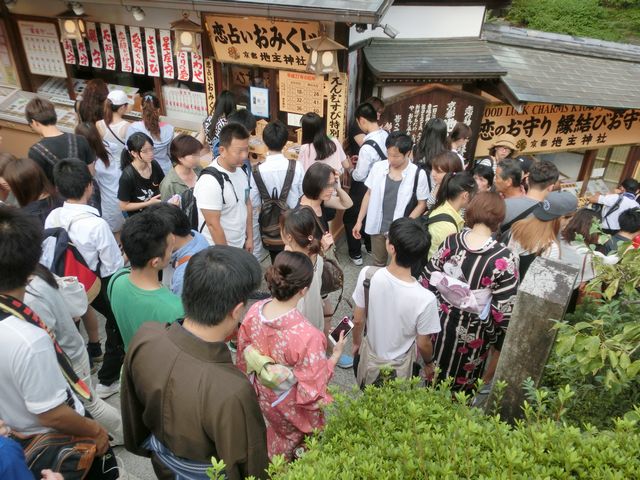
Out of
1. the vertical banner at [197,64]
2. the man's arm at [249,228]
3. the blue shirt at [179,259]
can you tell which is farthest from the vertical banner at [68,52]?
the blue shirt at [179,259]

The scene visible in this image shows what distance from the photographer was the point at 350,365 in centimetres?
561

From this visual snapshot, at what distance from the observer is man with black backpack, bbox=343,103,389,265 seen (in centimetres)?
682

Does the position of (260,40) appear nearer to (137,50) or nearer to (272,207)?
(137,50)

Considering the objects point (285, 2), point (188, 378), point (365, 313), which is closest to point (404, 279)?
point (365, 313)

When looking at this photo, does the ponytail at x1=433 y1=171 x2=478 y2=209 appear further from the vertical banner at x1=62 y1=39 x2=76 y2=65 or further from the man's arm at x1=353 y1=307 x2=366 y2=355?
the vertical banner at x1=62 y1=39 x2=76 y2=65

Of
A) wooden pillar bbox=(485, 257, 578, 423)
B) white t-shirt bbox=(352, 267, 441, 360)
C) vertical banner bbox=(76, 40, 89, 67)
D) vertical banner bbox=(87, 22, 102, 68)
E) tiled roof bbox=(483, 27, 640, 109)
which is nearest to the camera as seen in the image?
wooden pillar bbox=(485, 257, 578, 423)

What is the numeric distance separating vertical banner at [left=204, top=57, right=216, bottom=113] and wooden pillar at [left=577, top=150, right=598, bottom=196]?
27.5 feet

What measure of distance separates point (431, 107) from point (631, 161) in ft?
18.2

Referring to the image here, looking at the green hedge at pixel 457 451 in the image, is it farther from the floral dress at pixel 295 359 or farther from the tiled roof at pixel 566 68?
the tiled roof at pixel 566 68

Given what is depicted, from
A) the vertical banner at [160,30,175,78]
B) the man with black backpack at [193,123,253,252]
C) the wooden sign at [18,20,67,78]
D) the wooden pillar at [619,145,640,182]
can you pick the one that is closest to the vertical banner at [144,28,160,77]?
the vertical banner at [160,30,175,78]

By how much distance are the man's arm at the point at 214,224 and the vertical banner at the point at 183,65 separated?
16.5 feet

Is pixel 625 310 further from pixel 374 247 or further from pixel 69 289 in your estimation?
pixel 69 289

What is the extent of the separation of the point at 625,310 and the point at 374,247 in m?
3.60

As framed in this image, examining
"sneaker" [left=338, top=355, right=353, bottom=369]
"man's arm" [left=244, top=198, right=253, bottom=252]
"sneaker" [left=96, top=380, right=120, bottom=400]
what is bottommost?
"sneaker" [left=338, top=355, right=353, bottom=369]
